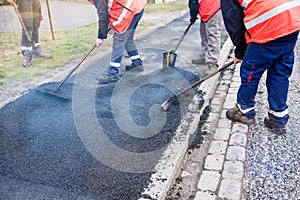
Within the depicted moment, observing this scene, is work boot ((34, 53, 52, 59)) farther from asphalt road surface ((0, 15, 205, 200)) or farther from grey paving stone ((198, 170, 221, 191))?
grey paving stone ((198, 170, 221, 191))

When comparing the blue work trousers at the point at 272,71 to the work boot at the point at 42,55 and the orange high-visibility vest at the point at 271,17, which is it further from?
the work boot at the point at 42,55

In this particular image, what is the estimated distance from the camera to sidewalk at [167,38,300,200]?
2.17 meters

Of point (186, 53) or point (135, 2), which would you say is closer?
point (135, 2)

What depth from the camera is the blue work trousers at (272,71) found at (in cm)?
258

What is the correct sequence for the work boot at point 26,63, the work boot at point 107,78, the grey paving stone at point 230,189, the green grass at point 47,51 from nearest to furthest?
the grey paving stone at point 230,189
the work boot at point 107,78
the green grass at point 47,51
the work boot at point 26,63

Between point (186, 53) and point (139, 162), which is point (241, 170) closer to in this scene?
point (139, 162)

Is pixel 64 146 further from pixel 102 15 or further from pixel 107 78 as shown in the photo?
pixel 102 15

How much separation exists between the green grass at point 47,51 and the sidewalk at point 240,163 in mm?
2972

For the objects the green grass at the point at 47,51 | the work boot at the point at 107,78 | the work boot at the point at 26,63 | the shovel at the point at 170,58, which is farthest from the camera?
the work boot at the point at 26,63

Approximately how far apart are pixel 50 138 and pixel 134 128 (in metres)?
0.86

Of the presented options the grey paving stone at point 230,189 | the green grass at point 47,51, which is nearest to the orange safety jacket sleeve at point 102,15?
the green grass at point 47,51

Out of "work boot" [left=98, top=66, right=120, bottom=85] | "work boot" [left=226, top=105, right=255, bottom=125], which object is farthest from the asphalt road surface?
"work boot" [left=226, top=105, right=255, bottom=125]

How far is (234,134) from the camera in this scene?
9.50ft

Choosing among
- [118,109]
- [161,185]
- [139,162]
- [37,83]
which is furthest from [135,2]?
[161,185]
